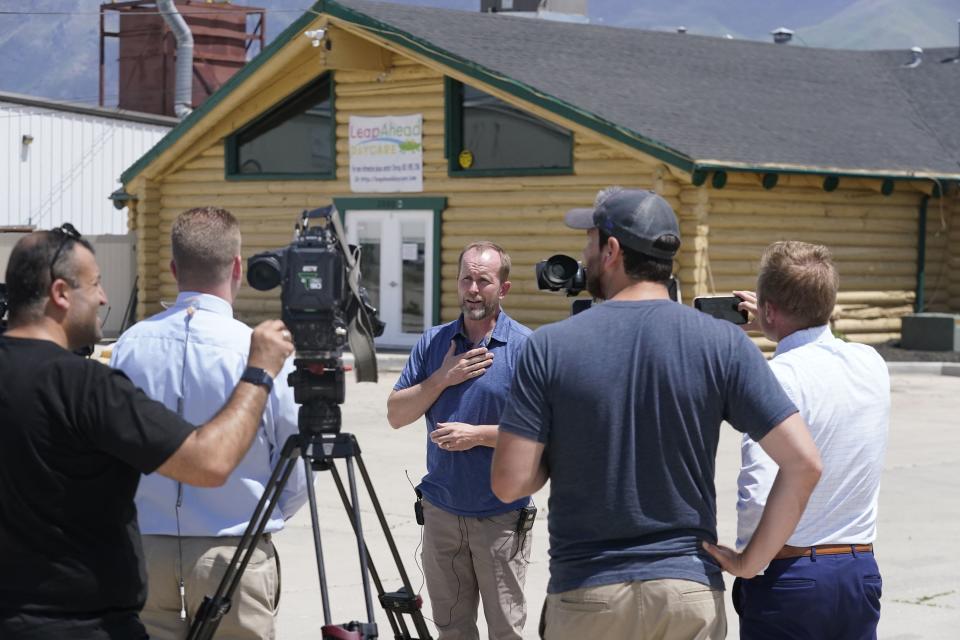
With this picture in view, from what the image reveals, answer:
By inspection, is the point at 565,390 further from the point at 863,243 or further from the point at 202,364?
the point at 863,243

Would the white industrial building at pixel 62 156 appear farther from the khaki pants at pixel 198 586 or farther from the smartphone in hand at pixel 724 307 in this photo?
the smartphone in hand at pixel 724 307

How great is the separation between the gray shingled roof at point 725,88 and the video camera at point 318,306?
1533 centimetres

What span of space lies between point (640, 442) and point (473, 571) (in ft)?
6.37

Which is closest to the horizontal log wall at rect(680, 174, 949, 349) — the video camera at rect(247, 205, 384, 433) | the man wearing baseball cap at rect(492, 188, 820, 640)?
the video camera at rect(247, 205, 384, 433)

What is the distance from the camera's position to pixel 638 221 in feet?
11.8

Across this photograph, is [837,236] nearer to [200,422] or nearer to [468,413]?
[468,413]

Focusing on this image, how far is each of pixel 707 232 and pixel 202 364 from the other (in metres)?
16.3

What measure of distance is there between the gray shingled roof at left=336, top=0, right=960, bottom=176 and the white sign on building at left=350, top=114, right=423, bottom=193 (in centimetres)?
162

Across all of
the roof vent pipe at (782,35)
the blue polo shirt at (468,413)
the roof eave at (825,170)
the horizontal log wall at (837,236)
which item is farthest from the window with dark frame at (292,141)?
the blue polo shirt at (468,413)

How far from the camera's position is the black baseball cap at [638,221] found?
361 centimetres

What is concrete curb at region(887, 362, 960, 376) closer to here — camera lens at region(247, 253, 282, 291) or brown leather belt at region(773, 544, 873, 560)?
brown leather belt at region(773, 544, 873, 560)

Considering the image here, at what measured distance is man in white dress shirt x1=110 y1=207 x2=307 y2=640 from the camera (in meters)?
4.21

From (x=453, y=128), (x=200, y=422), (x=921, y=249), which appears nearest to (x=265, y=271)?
(x=200, y=422)

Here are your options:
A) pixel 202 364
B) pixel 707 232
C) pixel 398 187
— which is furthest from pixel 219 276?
pixel 398 187
